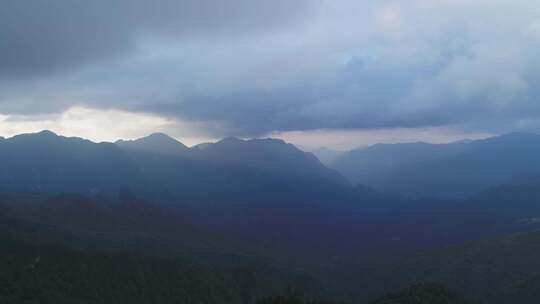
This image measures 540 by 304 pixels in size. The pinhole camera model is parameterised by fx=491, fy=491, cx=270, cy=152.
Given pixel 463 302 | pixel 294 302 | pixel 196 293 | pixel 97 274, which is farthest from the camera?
pixel 196 293

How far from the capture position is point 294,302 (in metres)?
106

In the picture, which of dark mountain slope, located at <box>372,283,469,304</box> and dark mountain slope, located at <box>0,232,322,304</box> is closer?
dark mountain slope, located at <box>372,283,469,304</box>

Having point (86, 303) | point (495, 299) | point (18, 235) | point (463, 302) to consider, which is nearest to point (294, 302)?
point (463, 302)

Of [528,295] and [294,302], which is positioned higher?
[294,302]

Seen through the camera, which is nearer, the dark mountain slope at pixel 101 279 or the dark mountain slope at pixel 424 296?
the dark mountain slope at pixel 424 296

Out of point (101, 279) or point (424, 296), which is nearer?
point (424, 296)

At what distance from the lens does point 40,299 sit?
466 ft

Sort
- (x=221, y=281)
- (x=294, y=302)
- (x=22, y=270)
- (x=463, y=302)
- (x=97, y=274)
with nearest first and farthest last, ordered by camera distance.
→ (x=294, y=302), (x=463, y=302), (x=22, y=270), (x=97, y=274), (x=221, y=281)

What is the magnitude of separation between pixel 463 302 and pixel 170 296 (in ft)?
313

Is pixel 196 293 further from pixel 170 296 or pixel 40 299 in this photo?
pixel 40 299

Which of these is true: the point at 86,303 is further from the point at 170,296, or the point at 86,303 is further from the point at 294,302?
the point at 294,302

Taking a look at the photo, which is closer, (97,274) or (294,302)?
(294,302)

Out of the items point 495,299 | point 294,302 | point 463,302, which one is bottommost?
point 495,299

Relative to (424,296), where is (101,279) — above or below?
above
